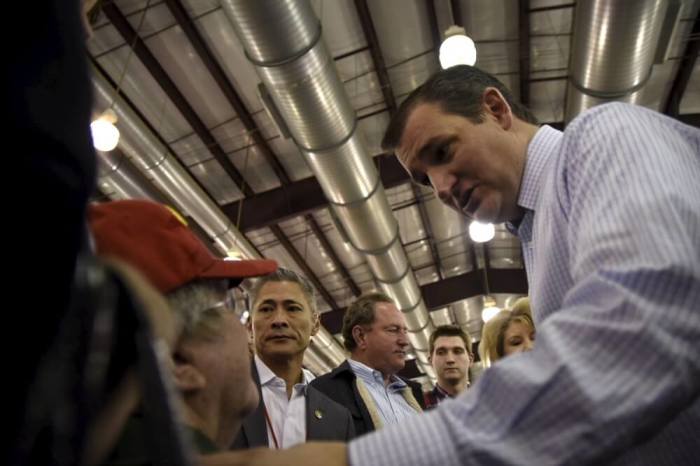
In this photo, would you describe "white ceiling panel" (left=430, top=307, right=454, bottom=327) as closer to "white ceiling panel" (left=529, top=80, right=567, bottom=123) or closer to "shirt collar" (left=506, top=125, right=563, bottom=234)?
"white ceiling panel" (left=529, top=80, right=567, bottom=123)

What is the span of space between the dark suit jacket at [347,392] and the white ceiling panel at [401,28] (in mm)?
2894

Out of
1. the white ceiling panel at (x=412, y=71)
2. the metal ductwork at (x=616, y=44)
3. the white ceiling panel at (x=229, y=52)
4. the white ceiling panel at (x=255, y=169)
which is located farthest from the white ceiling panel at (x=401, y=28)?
the white ceiling panel at (x=255, y=169)

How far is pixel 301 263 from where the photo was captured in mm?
8078

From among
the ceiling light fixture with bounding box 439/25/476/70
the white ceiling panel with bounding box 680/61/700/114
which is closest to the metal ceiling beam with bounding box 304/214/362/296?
the ceiling light fixture with bounding box 439/25/476/70

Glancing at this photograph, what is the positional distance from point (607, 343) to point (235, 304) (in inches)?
23.9

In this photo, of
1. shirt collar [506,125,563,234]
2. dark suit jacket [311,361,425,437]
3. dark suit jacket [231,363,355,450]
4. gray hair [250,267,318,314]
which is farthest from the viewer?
gray hair [250,267,318,314]

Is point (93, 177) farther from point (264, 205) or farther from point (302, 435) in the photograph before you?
point (264, 205)

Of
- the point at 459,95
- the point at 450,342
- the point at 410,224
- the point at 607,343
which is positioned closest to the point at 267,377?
the point at 459,95

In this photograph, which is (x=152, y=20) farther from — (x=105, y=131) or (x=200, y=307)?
(x=200, y=307)

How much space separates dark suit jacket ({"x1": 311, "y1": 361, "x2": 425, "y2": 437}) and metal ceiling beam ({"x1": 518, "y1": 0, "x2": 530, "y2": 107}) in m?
3.33

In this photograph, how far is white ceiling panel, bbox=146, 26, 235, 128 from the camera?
4.27 metres

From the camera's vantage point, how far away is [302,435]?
6.69 feet

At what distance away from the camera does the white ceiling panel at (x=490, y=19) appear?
4355 mm

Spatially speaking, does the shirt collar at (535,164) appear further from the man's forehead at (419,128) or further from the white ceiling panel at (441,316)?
the white ceiling panel at (441,316)
